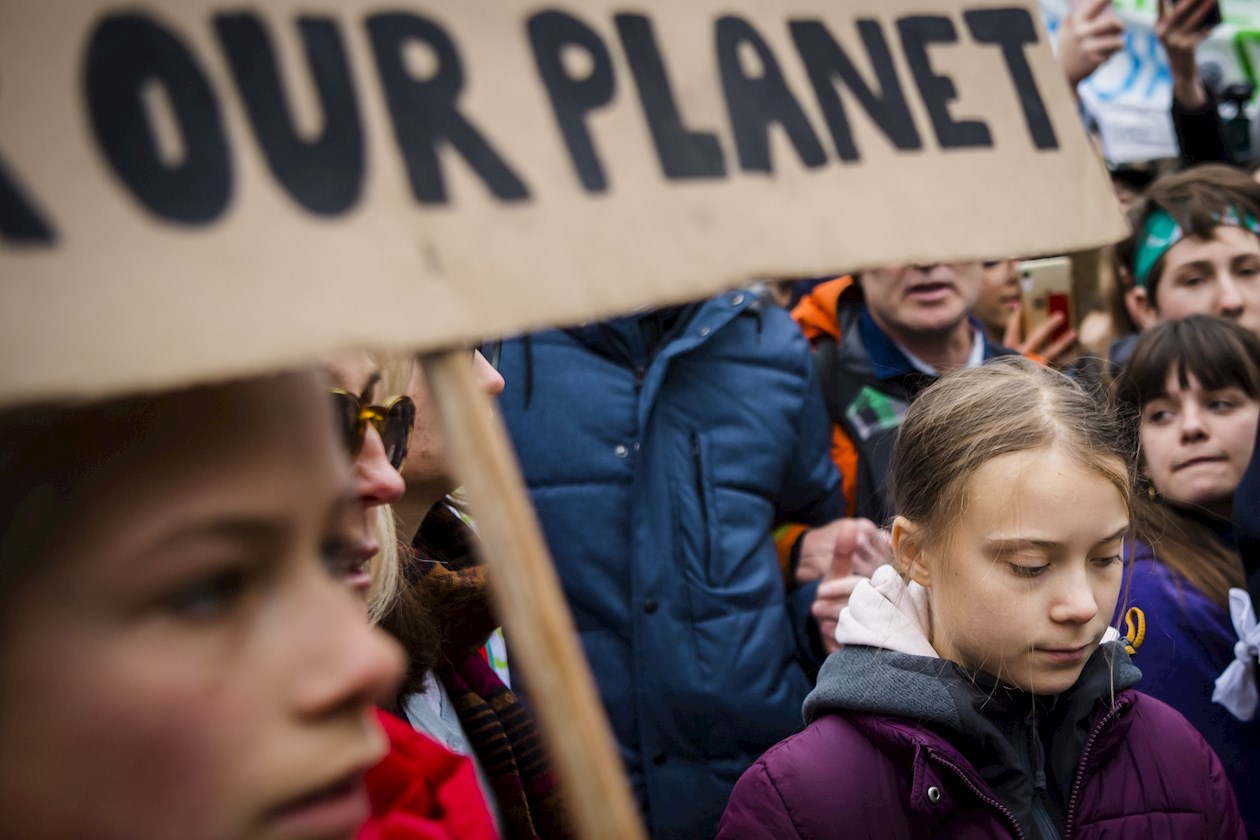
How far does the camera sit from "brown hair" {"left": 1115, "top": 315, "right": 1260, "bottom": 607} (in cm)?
237

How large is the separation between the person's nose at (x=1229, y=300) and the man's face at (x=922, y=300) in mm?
830

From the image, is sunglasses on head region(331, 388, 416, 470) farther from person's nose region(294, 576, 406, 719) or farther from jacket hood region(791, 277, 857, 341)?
jacket hood region(791, 277, 857, 341)

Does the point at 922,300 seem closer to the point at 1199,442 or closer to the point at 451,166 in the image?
the point at 1199,442

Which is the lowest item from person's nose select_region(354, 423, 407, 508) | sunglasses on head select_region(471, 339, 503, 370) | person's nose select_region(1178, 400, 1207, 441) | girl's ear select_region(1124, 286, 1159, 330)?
girl's ear select_region(1124, 286, 1159, 330)

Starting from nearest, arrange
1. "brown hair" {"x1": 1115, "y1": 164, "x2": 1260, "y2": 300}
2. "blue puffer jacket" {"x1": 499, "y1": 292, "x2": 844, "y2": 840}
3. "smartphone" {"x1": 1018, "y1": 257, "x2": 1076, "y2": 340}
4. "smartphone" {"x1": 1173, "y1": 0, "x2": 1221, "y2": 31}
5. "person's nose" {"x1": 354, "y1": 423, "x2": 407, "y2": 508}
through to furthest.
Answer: "person's nose" {"x1": 354, "y1": 423, "x2": 407, "y2": 508} < "blue puffer jacket" {"x1": 499, "y1": 292, "x2": 844, "y2": 840} < "brown hair" {"x1": 1115, "y1": 164, "x2": 1260, "y2": 300} < "smartphone" {"x1": 1173, "y1": 0, "x2": 1221, "y2": 31} < "smartphone" {"x1": 1018, "y1": 257, "x2": 1076, "y2": 340}

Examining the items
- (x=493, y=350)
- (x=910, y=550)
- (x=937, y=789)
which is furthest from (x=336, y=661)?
(x=493, y=350)

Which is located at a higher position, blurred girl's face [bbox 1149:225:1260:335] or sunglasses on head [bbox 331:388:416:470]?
sunglasses on head [bbox 331:388:416:470]

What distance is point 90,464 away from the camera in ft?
2.13

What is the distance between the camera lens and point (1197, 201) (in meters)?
3.25

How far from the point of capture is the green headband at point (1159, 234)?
3.25 m

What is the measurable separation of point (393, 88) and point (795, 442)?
1.87 m

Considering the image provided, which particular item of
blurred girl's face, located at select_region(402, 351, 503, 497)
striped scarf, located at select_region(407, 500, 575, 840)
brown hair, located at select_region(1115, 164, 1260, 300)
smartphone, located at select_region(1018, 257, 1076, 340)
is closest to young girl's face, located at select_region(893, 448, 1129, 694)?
striped scarf, located at select_region(407, 500, 575, 840)

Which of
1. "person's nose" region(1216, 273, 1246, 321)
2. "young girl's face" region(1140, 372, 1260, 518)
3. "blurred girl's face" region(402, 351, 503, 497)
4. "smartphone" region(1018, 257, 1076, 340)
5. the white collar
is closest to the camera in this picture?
"blurred girl's face" region(402, 351, 503, 497)

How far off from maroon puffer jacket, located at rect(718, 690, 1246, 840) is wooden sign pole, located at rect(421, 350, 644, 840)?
92cm
